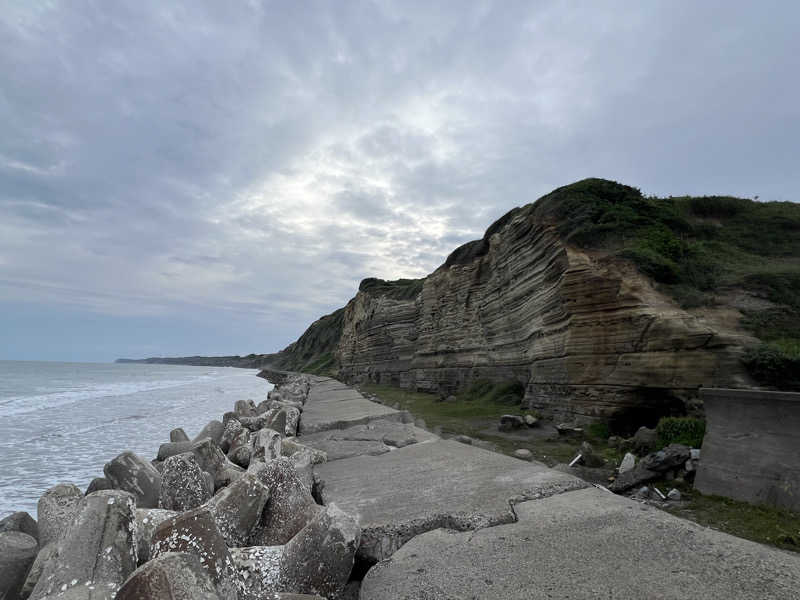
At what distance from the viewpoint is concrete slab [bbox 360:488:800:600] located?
1.73 metres

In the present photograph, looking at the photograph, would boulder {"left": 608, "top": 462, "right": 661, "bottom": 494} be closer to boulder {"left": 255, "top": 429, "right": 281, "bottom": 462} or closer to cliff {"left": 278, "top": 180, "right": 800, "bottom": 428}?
cliff {"left": 278, "top": 180, "right": 800, "bottom": 428}

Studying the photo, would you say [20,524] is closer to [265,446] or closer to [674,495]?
[265,446]

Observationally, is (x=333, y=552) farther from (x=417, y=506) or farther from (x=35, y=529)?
(x=35, y=529)

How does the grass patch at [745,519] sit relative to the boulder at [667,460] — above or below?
below

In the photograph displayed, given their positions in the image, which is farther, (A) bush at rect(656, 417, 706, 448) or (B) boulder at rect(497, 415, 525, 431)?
(B) boulder at rect(497, 415, 525, 431)

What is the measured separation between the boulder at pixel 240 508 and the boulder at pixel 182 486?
59cm

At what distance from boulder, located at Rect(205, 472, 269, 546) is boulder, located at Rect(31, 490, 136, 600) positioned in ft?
1.28

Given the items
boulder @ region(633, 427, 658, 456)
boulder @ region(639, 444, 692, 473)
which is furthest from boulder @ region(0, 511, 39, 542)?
boulder @ region(633, 427, 658, 456)

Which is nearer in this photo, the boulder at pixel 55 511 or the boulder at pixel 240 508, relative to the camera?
the boulder at pixel 240 508

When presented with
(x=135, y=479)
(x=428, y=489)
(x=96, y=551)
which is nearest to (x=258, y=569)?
(x=96, y=551)

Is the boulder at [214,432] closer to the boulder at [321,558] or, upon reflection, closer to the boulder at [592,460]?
the boulder at [321,558]

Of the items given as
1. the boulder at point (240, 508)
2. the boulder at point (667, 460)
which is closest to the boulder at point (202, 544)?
the boulder at point (240, 508)

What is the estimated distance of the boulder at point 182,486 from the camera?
9.93ft

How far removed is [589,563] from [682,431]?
580 cm
